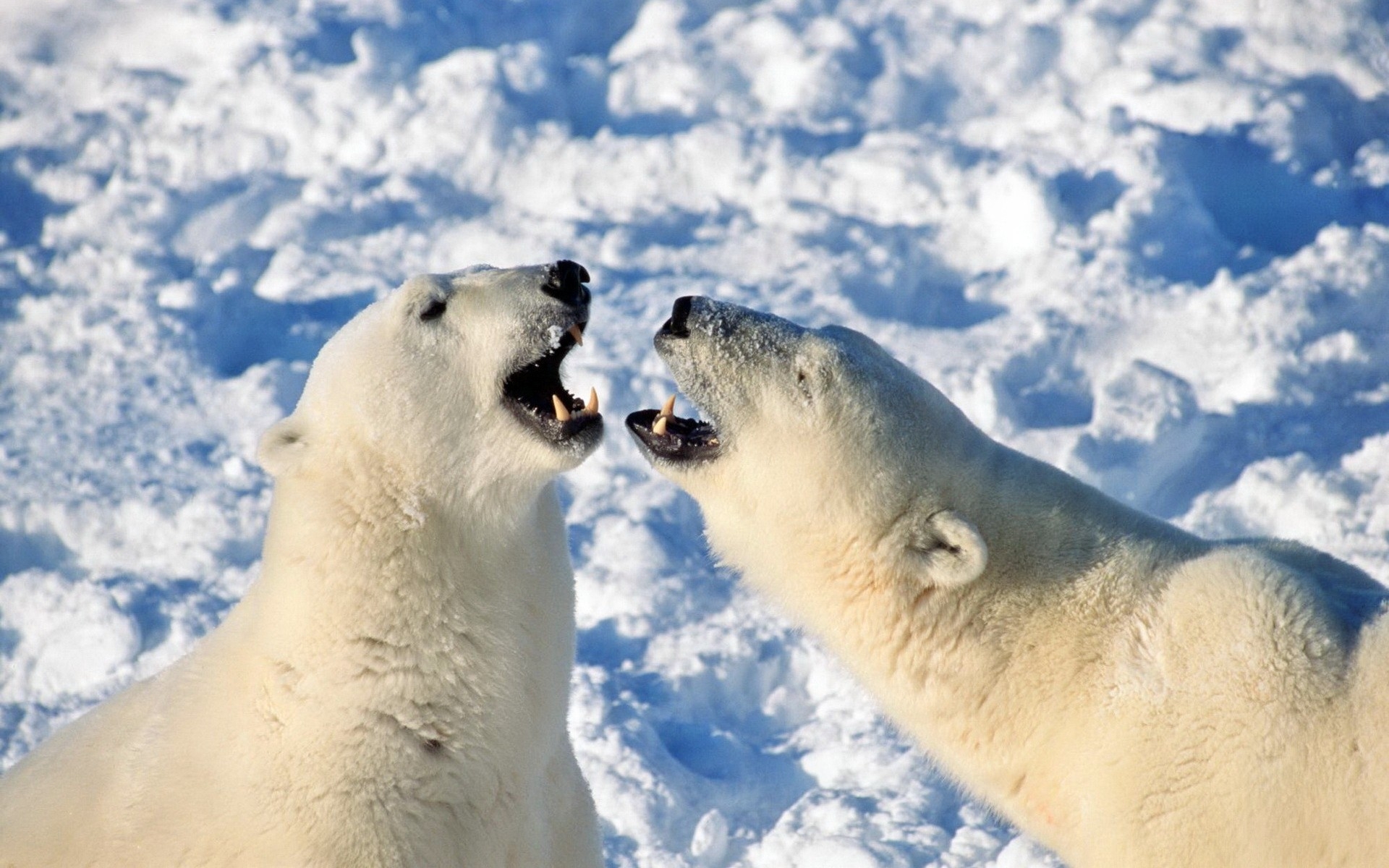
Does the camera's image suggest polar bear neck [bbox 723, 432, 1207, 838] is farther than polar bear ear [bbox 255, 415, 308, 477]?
No

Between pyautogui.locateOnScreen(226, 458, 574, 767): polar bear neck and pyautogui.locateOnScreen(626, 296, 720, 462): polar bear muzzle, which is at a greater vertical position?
pyautogui.locateOnScreen(626, 296, 720, 462): polar bear muzzle

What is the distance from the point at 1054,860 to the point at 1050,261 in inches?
157

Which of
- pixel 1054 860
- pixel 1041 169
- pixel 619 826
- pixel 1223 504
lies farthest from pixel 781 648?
pixel 1041 169

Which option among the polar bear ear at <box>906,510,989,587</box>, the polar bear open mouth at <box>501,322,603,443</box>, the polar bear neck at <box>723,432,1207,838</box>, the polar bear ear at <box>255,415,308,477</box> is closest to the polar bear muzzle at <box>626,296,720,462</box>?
the polar bear open mouth at <box>501,322,603,443</box>

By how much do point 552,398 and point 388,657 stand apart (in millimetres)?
692

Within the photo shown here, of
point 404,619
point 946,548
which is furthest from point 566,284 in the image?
point 946,548

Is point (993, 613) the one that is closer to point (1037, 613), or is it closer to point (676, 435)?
point (1037, 613)

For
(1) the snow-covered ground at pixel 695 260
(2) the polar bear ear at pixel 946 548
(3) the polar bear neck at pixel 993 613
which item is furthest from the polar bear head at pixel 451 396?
(1) the snow-covered ground at pixel 695 260

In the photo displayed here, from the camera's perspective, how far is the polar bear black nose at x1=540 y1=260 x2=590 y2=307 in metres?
3.10

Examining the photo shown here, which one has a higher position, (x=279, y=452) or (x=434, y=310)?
(x=434, y=310)

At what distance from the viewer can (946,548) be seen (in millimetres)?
2840

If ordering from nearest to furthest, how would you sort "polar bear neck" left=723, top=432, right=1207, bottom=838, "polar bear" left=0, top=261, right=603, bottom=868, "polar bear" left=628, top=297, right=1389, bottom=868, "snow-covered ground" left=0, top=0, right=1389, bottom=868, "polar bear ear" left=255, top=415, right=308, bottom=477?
"polar bear" left=628, top=297, right=1389, bottom=868 → "polar bear" left=0, top=261, right=603, bottom=868 → "polar bear neck" left=723, top=432, right=1207, bottom=838 → "polar bear ear" left=255, top=415, right=308, bottom=477 → "snow-covered ground" left=0, top=0, right=1389, bottom=868

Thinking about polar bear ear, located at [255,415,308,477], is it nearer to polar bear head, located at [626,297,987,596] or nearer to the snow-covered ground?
polar bear head, located at [626,297,987,596]

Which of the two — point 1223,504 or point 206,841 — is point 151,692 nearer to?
point 206,841
